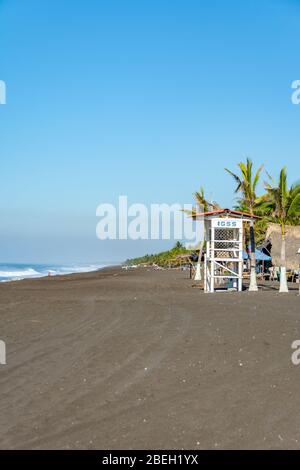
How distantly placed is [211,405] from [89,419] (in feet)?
4.69

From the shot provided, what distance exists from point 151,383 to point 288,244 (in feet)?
125

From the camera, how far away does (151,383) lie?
7297 millimetres

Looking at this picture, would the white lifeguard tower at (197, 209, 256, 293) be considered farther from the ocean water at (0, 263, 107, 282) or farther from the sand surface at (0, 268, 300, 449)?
the ocean water at (0, 263, 107, 282)

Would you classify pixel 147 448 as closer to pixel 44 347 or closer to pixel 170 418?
pixel 170 418

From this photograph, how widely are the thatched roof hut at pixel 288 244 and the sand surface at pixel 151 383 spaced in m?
30.2

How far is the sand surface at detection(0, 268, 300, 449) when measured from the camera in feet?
18.3

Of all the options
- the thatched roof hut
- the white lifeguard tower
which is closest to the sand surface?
the white lifeguard tower

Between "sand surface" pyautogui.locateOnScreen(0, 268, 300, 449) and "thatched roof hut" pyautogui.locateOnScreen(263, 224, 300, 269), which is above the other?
"thatched roof hut" pyautogui.locateOnScreen(263, 224, 300, 269)

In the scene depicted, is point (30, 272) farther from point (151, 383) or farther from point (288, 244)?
point (151, 383)

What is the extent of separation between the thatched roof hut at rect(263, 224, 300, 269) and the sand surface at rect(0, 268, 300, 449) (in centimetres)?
3021

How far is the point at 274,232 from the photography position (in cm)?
4334

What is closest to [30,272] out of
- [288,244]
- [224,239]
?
[288,244]

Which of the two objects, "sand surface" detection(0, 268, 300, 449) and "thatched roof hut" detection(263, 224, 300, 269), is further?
"thatched roof hut" detection(263, 224, 300, 269)

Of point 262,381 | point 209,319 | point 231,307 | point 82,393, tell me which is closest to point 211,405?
point 262,381
